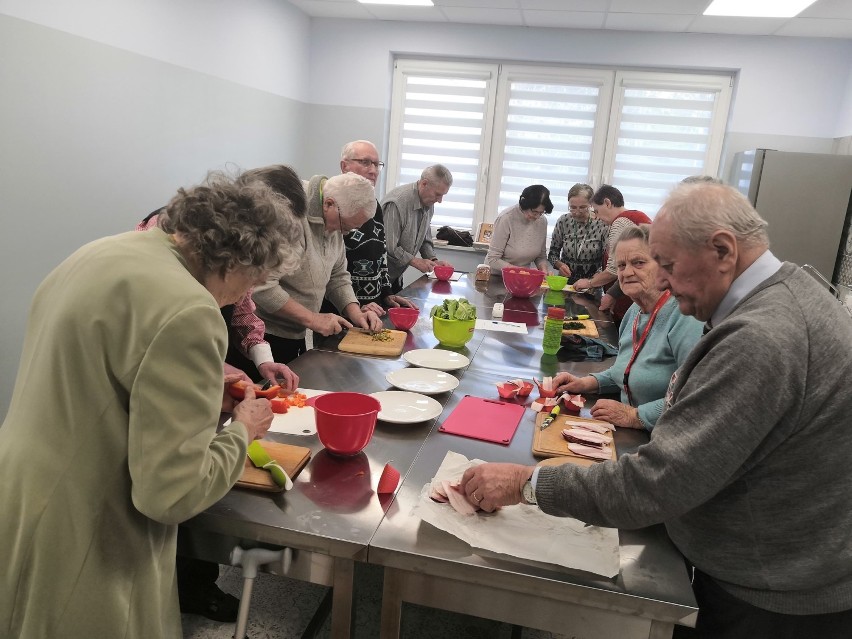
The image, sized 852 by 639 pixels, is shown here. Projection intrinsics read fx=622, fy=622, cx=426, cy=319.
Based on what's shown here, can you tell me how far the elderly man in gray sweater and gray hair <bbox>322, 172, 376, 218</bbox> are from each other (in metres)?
1.29

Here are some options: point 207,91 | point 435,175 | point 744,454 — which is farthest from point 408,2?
point 744,454

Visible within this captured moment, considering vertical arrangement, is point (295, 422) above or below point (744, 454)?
below

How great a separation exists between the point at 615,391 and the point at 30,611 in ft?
5.25

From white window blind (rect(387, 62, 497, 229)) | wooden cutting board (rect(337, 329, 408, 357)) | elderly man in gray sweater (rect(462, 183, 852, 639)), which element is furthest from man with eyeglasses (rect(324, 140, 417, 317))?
white window blind (rect(387, 62, 497, 229))

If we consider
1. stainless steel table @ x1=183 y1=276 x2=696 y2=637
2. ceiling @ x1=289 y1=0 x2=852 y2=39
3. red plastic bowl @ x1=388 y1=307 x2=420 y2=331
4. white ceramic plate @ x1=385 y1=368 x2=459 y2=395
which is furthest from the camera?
ceiling @ x1=289 y1=0 x2=852 y2=39

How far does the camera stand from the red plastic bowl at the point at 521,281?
3475 mm

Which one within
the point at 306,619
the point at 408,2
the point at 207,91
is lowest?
the point at 306,619

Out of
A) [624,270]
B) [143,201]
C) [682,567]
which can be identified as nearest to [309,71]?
[143,201]

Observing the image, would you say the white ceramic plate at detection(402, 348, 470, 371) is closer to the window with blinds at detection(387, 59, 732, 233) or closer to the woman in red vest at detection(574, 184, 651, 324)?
the woman in red vest at detection(574, 184, 651, 324)

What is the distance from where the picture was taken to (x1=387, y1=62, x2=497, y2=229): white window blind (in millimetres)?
5590

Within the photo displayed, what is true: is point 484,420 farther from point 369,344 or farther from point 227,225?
point 227,225

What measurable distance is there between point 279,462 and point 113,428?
0.40m

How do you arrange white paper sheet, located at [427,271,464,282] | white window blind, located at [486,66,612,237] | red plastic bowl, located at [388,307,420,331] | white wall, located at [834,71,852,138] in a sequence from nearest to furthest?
1. red plastic bowl, located at [388,307,420,331]
2. white paper sheet, located at [427,271,464,282]
3. white wall, located at [834,71,852,138]
4. white window blind, located at [486,66,612,237]

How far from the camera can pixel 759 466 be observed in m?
1.05
